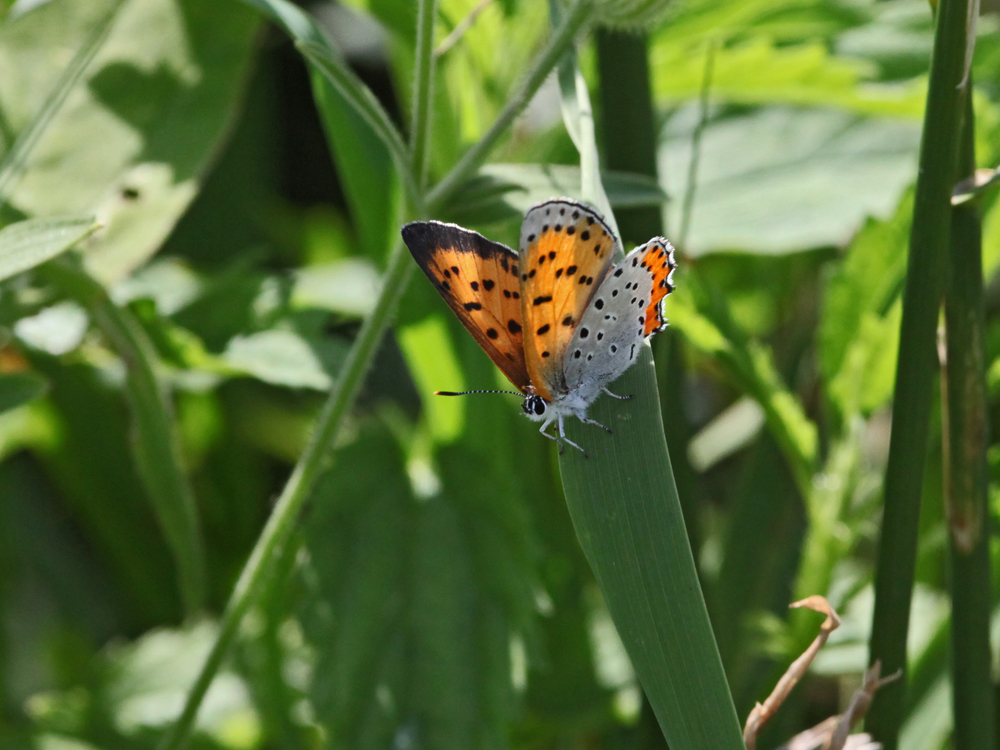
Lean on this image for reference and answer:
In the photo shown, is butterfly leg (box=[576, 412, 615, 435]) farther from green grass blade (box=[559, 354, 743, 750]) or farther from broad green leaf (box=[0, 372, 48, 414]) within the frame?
broad green leaf (box=[0, 372, 48, 414])

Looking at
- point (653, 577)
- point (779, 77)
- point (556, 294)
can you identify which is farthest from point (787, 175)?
point (653, 577)

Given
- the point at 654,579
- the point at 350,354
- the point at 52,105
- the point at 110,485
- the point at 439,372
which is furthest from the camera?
the point at 110,485

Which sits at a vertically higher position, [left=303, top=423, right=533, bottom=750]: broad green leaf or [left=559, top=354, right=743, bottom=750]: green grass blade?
[left=559, top=354, right=743, bottom=750]: green grass blade

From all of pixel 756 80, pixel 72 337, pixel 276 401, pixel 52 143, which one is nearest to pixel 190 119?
pixel 52 143

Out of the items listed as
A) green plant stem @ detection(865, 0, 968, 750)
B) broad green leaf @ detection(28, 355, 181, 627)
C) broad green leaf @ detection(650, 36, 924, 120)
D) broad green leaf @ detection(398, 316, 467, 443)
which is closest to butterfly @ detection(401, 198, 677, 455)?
green plant stem @ detection(865, 0, 968, 750)

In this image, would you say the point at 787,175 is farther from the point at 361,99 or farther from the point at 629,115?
the point at 361,99
